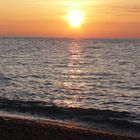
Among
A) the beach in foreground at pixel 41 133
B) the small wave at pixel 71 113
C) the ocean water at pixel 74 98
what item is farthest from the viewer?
the ocean water at pixel 74 98

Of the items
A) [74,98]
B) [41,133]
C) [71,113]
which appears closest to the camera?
[41,133]

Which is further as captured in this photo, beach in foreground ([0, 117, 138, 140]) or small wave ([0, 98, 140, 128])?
small wave ([0, 98, 140, 128])

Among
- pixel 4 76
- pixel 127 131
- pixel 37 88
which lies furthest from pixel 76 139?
pixel 4 76

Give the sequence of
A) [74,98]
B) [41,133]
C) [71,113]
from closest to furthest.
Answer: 1. [41,133]
2. [71,113]
3. [74,98]

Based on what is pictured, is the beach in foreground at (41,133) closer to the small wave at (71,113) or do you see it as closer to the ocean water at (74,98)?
the ocean water at (74,98)

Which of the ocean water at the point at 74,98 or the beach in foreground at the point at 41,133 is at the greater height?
the beach in foreground at the point at 41,133

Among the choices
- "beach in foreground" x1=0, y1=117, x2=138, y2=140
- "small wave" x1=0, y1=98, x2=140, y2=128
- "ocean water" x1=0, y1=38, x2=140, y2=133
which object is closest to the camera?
"beach in foreground" x1=0, y1=117, x2=138, y2=140

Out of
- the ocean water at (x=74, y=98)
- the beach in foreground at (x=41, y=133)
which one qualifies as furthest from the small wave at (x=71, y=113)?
the beach in foreground at (x=41, y=133)

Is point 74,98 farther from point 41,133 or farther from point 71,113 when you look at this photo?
point 41,133

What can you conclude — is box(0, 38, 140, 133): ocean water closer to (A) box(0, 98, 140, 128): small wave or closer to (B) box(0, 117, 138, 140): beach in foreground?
(A) box(0, 98, 140, 128): small wave

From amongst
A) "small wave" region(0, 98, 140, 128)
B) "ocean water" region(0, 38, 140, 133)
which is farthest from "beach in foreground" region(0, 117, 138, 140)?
"small wave" region(0, 98, 140, 128)

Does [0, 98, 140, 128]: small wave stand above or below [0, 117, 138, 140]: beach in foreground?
below

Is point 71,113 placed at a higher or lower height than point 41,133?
lower

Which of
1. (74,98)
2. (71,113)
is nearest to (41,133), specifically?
(71,113)
